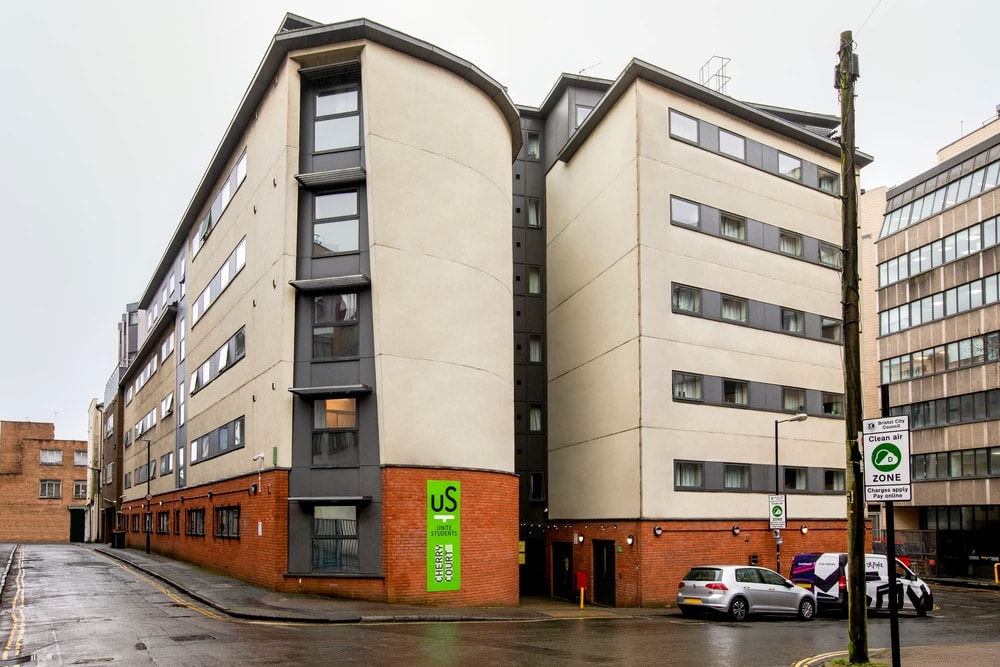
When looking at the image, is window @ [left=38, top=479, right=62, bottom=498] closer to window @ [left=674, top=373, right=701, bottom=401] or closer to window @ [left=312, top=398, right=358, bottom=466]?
window @ [left=312, top=398, right=358, bottom=466]

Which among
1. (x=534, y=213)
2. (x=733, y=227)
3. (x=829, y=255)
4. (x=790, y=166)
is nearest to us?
(x=733, y=227)

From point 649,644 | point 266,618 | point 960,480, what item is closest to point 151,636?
point 266,618

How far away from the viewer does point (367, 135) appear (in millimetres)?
28984

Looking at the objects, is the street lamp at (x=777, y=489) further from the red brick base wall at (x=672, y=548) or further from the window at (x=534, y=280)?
the window at (x=534, y=280)

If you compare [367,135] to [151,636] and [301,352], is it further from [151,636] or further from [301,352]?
[151,636]

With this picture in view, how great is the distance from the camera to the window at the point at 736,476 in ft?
117

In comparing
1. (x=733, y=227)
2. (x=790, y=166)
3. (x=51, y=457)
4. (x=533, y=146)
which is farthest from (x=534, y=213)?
(x=51, y=457)

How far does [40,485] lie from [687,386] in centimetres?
8070

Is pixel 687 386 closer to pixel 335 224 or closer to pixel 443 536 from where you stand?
pixel 443 536

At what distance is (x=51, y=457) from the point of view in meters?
95.4

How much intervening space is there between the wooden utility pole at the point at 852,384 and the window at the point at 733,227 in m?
22.1

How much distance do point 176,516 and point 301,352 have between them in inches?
874

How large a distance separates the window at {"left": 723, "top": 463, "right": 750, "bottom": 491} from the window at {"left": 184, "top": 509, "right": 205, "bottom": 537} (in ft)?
71.4

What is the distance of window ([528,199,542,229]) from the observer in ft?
149
